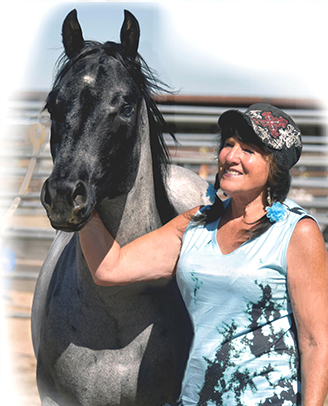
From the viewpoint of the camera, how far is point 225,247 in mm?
1561

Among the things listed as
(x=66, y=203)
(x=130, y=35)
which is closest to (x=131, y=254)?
(x=66, y=203)

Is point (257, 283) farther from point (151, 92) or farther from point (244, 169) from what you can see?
point (151, 92)

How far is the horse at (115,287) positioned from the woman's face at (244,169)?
0.21 meters

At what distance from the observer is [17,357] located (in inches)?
186

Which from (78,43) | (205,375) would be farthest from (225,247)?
(78,43)

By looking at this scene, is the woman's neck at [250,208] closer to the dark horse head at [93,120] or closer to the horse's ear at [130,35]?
the dark horse head at [93,120]

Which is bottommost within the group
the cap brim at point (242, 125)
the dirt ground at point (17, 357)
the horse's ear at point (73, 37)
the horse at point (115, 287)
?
the dirt ground at point (17, 357)

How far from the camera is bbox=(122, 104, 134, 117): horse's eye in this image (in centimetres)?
160

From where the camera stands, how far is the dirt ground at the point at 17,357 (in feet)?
12.9

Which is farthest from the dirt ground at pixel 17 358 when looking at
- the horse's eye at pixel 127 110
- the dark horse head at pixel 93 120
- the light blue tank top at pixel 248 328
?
the horse's eye at pixel 127 110

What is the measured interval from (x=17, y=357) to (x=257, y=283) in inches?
158

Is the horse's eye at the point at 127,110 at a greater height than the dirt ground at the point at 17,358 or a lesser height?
greater

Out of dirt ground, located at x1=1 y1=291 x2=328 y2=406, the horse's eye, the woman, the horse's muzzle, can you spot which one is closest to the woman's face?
the woman

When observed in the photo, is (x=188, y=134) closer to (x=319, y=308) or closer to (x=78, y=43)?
(x=78, y=43)
